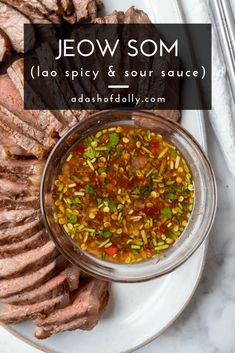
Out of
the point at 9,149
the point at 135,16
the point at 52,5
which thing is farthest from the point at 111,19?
the point at 9,149

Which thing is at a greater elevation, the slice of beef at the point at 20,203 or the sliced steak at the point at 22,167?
the sliced steak at the point at 22,167

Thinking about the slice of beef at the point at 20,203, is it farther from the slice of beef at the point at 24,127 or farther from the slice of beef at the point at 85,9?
the slice of beef at the point at 85,9

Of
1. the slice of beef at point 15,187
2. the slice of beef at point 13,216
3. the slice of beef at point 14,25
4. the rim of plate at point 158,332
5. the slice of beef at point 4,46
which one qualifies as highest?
the slice of beef at point 14,25

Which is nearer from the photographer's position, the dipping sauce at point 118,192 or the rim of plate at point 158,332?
the dipping sauce at point 118,192

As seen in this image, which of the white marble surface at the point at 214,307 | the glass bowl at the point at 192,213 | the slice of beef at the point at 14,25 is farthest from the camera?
the white marble surface at the point at 214,307

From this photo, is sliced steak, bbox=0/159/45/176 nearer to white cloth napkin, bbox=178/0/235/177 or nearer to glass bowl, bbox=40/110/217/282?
glass bowl, bbox=40/110/217/282

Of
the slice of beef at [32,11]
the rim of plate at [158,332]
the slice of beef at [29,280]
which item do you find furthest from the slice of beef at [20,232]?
the slice of beef at [32,11]

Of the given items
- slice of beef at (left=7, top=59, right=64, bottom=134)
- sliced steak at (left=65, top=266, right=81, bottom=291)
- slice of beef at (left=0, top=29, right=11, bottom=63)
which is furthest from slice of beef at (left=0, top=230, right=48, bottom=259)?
slice of beef at (left=0, top=29, right=11, bottom=63)
